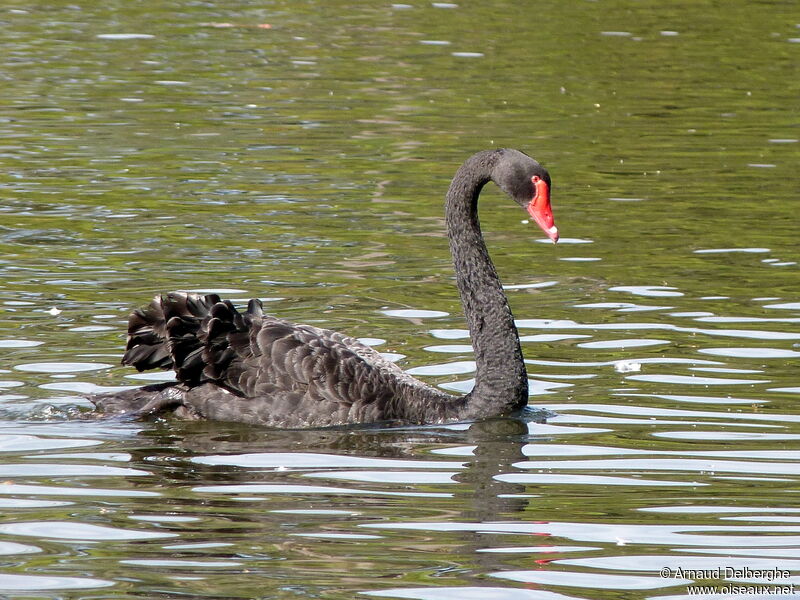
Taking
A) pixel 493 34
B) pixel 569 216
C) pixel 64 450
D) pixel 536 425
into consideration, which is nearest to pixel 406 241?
pixel 569 216

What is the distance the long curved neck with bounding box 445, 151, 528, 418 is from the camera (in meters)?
8.30

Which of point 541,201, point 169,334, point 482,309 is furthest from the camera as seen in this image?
point 482,309

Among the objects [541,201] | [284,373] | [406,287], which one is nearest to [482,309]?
[541,201]

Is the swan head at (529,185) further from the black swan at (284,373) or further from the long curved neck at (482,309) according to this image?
the long curved neck at (482,309)

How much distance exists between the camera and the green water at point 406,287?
6.17 m

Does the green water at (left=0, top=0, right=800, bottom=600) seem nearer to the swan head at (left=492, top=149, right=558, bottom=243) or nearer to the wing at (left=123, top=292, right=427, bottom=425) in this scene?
the wing at (left=123, top=292, right=427, bottom=425)

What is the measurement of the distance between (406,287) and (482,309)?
7.87ft

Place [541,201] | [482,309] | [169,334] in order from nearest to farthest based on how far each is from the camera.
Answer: [169,334]
[541,201]
[482,309]

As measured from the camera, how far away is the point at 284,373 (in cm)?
824

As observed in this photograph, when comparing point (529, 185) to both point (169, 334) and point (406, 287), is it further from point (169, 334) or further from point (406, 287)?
point (406, 287)

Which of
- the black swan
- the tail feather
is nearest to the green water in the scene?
the black swan

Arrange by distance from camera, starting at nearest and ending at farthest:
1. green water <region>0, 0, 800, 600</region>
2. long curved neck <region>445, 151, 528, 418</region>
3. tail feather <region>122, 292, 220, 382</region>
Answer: green water <region>0, 0, 800, 600</region> → tail feather <region>122, 292, 220, 382</region> → long curved neck <region>445, 151, 528, 418</region>

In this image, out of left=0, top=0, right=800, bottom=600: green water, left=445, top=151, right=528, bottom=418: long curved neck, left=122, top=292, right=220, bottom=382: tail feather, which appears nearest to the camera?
left=0, top=0, right=800, bottom=600: green water

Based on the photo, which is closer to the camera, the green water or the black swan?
the green water
